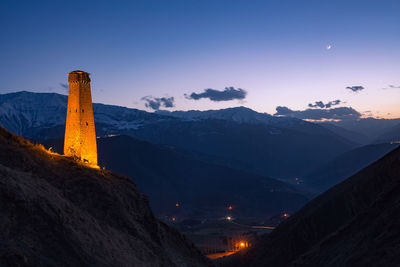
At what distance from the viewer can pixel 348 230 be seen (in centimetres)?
2512

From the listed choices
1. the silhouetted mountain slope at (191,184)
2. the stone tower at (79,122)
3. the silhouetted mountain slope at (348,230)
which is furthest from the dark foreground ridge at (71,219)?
the silhouetted mountain slope at (191,184)

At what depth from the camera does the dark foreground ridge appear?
13.7 meters

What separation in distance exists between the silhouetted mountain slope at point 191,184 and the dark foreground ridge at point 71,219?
10018 centimetres

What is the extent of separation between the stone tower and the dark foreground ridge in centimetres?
312

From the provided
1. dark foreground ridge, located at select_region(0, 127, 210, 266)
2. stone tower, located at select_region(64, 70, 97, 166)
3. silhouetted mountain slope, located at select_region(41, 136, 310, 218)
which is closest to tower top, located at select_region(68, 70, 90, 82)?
stone tower, located at select_region(64, 70, 97, 166)

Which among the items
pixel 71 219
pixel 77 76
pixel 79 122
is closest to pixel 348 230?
pixel 71 219

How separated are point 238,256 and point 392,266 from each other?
31.7 metres

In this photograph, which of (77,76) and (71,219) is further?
(77,76)

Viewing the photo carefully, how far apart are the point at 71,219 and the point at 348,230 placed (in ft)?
63.7

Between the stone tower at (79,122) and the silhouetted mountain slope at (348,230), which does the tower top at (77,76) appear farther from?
the silhouetted mountain slope at (348,230)

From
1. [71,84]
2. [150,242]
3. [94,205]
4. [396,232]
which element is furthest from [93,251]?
[71,84]

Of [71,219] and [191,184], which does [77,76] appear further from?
[191,184]

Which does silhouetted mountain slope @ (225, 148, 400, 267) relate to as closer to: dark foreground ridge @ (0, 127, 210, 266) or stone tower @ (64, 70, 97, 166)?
dark foreground ridge @ (0, 127, 210, 266)

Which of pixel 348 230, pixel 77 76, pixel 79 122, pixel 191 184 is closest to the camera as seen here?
Result: pixel 348 230
